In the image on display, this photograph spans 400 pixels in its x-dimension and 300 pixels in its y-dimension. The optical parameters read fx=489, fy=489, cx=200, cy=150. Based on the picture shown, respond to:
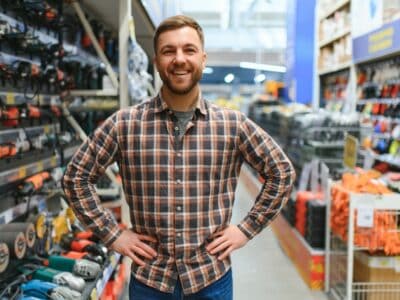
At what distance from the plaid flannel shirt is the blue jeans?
1.1 inches

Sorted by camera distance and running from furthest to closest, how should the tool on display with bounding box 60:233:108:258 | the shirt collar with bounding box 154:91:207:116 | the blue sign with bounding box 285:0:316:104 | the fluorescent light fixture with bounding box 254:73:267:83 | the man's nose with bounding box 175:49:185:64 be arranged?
the fluorescent light fixture with bounding box 254:73:267:83 → the blue sign with bounding box 285:0:316:104 → the tool on display with bounding box 60:233:108:258 → the shirt collar with bounding box 154:91:207:116 → the man's nose with bounding box 175:49:185:64

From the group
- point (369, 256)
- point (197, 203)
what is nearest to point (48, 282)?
point (197, 203)

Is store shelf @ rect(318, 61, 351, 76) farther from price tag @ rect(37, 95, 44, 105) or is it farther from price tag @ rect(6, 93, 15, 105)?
price tag @ rect(6, 93, 15, 105)

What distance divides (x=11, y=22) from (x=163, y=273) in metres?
1.83

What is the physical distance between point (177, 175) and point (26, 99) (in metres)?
1.62

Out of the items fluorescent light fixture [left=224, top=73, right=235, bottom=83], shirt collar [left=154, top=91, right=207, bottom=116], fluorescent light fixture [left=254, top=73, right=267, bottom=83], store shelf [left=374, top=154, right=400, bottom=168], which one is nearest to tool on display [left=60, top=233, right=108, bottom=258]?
shirt collar [left=154, top=91, right=207, bottom=116]

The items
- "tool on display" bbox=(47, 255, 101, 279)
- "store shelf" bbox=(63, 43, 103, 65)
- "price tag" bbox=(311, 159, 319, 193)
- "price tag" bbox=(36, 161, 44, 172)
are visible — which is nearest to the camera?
"tool on display" bbox=(47, 255, 101, 279)

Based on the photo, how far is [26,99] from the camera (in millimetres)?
2986

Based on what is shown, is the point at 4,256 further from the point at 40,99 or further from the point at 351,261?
the point at 351,261

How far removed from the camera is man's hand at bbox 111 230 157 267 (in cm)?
179

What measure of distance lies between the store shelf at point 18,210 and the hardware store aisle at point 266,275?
70.5 inches

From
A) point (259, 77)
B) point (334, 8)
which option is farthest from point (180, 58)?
point (259, 77)

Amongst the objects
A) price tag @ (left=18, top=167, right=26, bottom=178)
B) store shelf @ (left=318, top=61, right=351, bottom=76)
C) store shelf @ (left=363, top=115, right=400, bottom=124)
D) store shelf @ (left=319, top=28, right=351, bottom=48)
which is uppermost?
store shelf @ (left=319, top=28, right=351, bottom=48)

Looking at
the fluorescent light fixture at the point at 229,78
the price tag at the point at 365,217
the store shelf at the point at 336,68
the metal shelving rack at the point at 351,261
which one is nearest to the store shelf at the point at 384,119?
the store shelf at the point at 336,68
